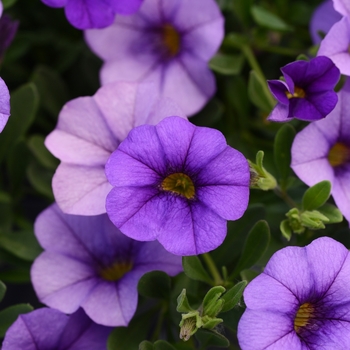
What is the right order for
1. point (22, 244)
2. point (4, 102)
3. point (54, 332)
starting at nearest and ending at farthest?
point (4, 102) → point (54, 332) → point (22, 244)

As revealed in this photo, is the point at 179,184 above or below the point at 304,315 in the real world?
above

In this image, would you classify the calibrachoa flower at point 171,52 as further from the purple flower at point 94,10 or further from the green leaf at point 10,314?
the green leaf at point 10,314

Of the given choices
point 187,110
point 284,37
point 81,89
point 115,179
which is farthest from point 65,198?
point 284,37

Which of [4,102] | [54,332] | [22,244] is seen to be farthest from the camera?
[22,244]

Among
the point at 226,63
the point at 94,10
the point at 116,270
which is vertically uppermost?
the point at 94,10

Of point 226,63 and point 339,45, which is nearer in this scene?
point 339,45

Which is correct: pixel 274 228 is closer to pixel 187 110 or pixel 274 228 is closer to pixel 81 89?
pixel 187 110

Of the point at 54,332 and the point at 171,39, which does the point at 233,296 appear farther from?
the point at 171,39

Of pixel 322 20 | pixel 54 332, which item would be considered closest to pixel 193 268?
pixel 54 332

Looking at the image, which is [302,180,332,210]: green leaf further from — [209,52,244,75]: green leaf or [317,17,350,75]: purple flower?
[209,52,244,75]: green leaf
